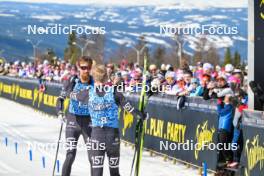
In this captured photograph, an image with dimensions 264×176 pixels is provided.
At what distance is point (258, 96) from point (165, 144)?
4504mm

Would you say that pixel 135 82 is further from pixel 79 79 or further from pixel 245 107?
pixel 79 79

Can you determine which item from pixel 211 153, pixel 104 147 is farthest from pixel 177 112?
pixel 104 147

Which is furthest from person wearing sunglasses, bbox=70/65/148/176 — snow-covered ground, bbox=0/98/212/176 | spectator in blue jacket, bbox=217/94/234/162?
snow-covered ground, bbox=0/98/212/176

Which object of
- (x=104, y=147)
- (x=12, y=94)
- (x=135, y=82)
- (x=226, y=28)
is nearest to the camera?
(x=104, y=147)

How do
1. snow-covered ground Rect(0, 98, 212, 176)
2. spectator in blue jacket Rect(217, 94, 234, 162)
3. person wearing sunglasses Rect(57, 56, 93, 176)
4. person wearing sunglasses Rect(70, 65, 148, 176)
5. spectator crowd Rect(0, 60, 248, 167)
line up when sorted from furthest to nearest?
snow-covered ground Rect(0, 98, 212, 176) → spectator in blue jacket Rect(217, 94, 234, 162) → spectator crowd Rect(0, 60, 248, 167) → person wearing sunglasses Rect(57, 56, 93, 176) → person wearing sunglasses Rect(70, 65, 148, 176)

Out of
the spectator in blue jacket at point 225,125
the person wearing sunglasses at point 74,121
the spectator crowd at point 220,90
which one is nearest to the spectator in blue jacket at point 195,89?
the spectator crowd at point 220,90

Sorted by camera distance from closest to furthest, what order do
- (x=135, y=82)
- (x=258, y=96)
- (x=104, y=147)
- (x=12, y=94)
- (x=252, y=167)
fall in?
(x=104, y=147) → (x=252, y=167) → (x=258, y=96) → (x=135, y=82) → (x=12, y=94)

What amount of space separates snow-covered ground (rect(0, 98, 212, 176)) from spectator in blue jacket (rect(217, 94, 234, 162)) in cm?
132

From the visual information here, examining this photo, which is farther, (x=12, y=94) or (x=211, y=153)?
(x=12, y=94)

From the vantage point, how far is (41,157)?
17.0 meters

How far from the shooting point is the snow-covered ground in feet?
48.2

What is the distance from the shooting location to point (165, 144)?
54.9 ft

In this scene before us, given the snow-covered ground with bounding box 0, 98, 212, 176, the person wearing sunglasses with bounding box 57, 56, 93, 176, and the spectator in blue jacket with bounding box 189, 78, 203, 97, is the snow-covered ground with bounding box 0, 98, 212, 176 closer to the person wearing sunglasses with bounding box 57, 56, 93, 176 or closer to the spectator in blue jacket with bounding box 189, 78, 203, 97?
the spectator in blue jacket with bounding box 189, 78, 203, 97

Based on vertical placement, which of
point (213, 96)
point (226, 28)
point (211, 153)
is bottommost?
point (211, 153)
